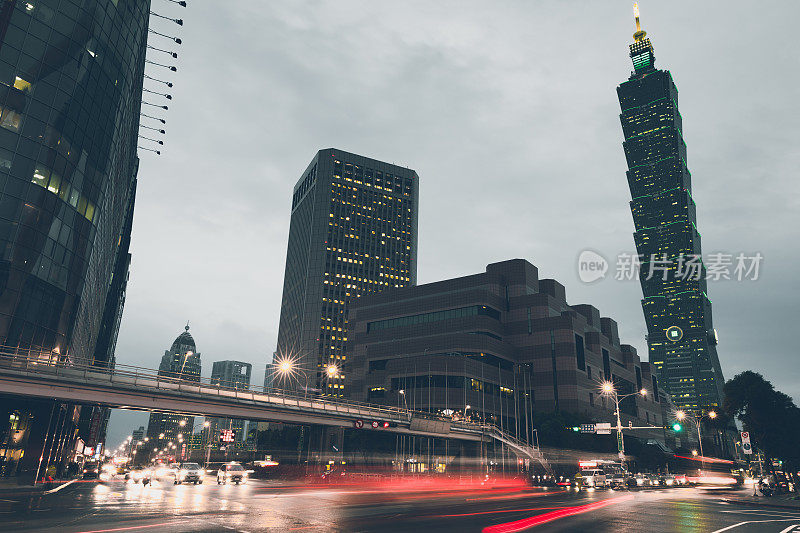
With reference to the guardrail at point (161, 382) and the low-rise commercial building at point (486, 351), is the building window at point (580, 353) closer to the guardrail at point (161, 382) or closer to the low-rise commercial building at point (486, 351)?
the low-rise commercial building at point (486, 351)

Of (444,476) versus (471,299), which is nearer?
(444,476)

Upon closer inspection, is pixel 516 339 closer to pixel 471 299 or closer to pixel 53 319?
pixel 471 299

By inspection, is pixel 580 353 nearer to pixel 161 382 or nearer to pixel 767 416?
pixel 767 416

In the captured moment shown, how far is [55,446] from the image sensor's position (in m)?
63.3

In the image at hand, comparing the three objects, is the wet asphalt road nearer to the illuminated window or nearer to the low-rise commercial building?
the illuminated window

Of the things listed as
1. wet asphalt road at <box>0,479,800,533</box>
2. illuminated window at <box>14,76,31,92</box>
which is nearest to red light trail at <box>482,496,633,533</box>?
wet asphalt road at <box>0,479,800,533</box>

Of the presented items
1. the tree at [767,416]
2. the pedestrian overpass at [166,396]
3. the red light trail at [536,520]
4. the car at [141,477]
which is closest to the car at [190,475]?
the car at [141,477]

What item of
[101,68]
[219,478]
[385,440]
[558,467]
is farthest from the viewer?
[385,440]

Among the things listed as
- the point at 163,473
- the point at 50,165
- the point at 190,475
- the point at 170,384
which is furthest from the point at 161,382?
the point at 163,473

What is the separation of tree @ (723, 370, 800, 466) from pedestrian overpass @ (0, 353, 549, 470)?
48.0m

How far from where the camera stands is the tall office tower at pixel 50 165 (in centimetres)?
5006

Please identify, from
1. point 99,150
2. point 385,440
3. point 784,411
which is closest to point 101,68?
point 99,150

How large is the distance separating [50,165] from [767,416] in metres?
94.3

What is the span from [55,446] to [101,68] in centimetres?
4600
